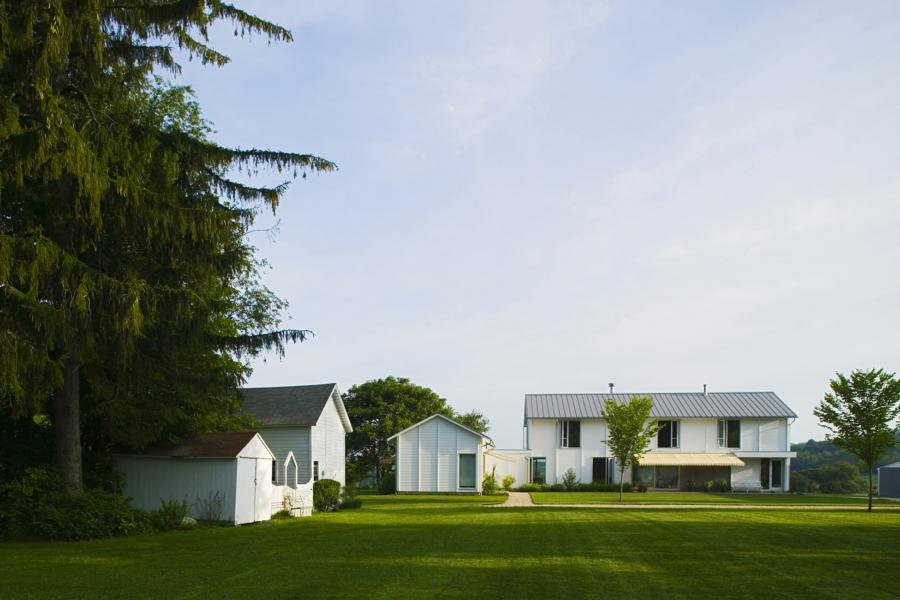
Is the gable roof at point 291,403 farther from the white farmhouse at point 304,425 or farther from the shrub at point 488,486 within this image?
the shrub at point 488,486

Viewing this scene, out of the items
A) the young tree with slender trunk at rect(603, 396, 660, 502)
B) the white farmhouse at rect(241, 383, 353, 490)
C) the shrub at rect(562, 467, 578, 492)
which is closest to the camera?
the white farmhouse at rect(241, 383, 353, 490)

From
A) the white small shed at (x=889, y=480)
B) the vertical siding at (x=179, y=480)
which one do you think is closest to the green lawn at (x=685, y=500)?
the white small shed at (x=889, y=480)

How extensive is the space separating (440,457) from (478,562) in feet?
101

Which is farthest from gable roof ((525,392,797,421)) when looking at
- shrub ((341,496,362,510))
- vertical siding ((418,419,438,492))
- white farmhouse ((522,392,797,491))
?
shrub ((341,496,362,510))

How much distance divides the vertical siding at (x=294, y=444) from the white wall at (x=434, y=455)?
523 inches

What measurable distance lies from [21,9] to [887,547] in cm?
1799

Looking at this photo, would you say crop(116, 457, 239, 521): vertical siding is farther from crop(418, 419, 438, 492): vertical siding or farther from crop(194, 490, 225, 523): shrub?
crop(418, 419, 438, 492): vertical siding

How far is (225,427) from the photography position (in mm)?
27062

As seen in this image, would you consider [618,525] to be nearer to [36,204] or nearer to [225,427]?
[225,427]

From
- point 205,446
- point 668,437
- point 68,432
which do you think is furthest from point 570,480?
point 68,432

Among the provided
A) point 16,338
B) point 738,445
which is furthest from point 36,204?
point 738,445

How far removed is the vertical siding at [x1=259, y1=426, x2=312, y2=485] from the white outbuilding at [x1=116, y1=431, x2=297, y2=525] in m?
7.86

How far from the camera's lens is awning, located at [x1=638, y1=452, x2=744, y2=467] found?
155ft

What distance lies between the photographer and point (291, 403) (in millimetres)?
32719
